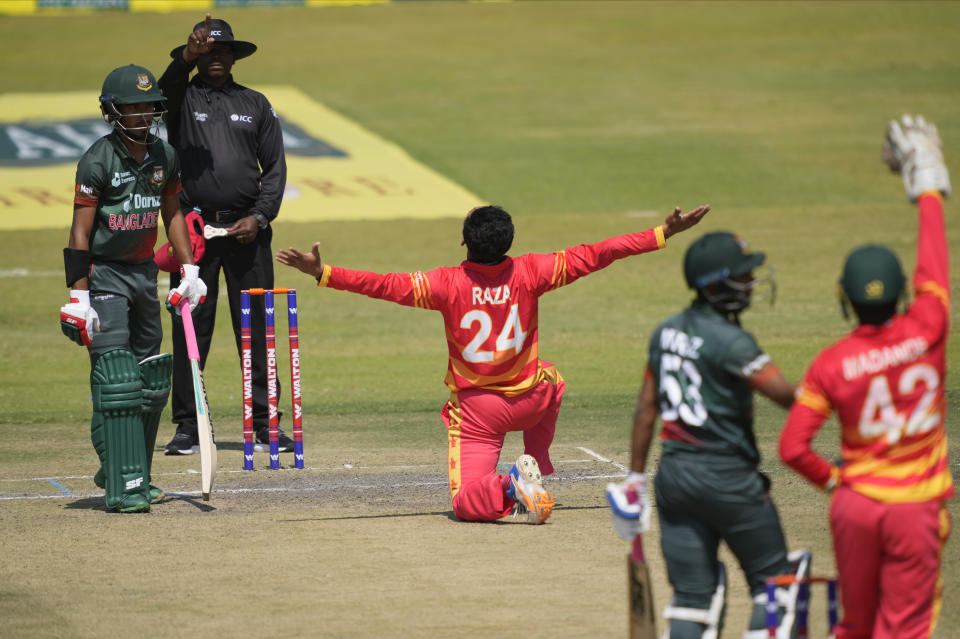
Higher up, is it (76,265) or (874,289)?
(76,265)

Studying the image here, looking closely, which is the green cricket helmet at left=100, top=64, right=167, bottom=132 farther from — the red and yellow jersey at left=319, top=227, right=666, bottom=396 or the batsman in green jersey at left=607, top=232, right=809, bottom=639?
the batsman in green jersey at left=607, top=232, right=809, bottom=639

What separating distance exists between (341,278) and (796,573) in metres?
3.29

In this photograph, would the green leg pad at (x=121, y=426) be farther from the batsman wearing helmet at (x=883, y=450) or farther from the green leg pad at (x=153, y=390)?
the batsman wearing helmet at (x=883, y=450)

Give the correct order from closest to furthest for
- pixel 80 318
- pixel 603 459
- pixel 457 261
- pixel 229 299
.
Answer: pixel 80 318, pixel 603 459, pixel 229 299, pixel 457 261

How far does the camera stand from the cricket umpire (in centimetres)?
938

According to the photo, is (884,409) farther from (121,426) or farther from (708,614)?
(121,426)

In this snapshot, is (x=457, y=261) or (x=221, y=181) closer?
(x=221, y=181)

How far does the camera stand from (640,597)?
4.75 meters

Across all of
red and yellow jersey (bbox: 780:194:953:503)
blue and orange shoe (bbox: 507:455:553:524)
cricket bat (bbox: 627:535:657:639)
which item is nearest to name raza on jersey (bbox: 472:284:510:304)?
blue and orange shoe (bbox: 507:455:553:524)

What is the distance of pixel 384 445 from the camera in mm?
9578

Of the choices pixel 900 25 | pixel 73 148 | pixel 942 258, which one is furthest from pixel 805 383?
pixel 900 25

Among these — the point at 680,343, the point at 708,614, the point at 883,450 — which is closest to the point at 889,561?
the point at 883,450

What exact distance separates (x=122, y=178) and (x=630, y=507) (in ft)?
13.1

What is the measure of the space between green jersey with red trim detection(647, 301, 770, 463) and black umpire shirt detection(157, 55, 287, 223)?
17.0 ft
